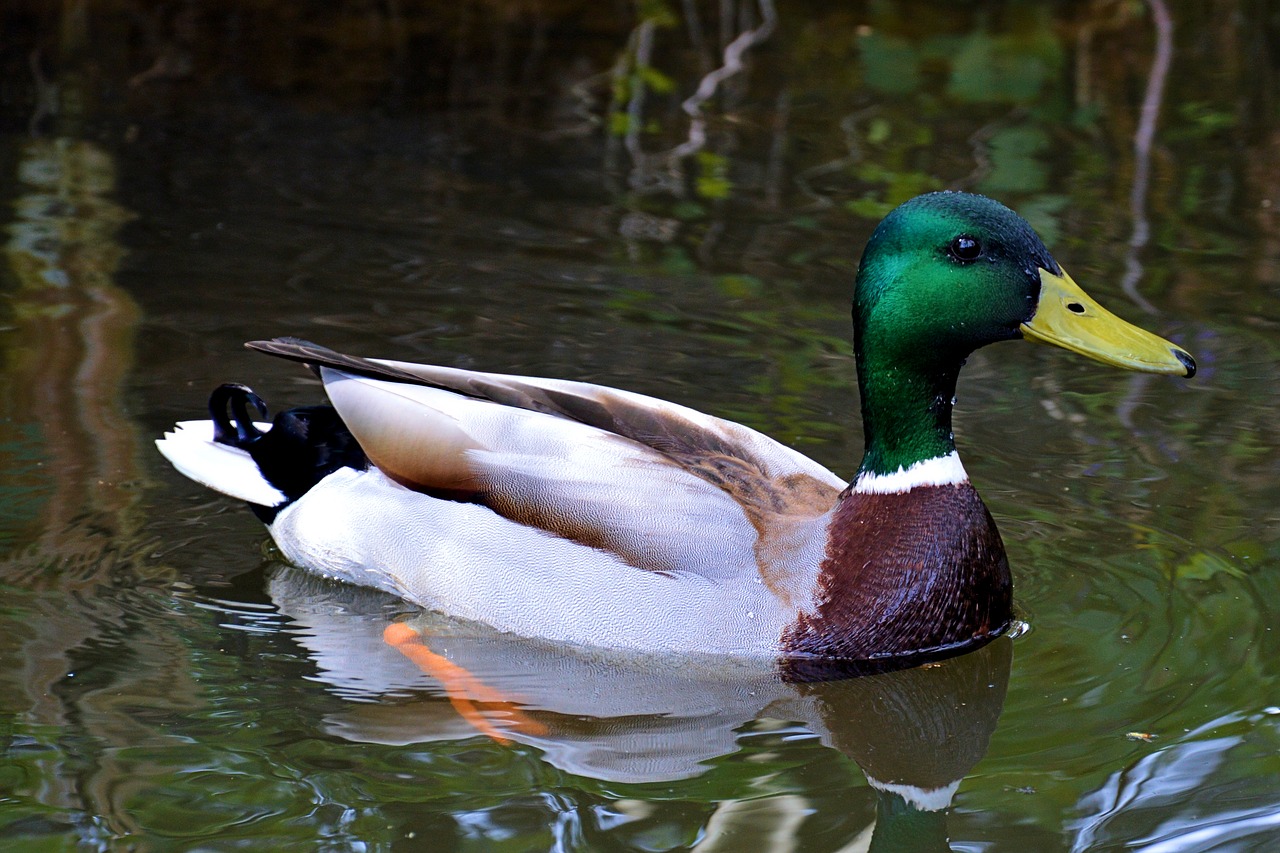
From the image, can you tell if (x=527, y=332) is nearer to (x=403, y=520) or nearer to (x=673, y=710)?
(x=403, y=520)

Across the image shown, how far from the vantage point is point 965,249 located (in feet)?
14.2

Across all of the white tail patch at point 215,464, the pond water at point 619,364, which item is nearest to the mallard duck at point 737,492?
the pond water at point 619,364

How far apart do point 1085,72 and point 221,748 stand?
839cm

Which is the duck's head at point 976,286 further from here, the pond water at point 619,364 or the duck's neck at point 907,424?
the pond water at point 619,364

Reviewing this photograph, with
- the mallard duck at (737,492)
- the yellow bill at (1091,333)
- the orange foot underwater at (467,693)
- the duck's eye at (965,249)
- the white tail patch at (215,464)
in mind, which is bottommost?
the orange foot underwater at (467,693)

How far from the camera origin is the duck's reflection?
4023 mm

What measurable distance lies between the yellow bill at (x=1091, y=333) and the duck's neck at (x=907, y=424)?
25cm

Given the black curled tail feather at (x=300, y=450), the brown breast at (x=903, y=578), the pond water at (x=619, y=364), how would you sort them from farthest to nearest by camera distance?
the black curled tail feather at (x=300, y=450) < the brown breast at (x=903, y=578) < the pond water at (x=619, y=364)

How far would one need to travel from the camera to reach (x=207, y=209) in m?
7.90

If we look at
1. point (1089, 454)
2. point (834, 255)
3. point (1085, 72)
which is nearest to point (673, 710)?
point (1089, 454)

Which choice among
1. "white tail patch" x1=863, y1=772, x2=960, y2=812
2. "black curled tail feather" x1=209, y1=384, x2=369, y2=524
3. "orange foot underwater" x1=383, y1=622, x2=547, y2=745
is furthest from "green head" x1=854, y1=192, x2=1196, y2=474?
"black curled tail feather" x1=209, y1=384, x2=369, y2=524

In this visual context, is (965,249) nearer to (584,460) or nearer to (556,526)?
(584,460)

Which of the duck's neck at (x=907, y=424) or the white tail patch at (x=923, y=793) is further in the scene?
the duck's neck at (x=907, y=424)

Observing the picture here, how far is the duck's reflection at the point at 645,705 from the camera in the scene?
13.2 ft
